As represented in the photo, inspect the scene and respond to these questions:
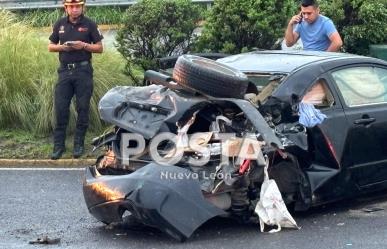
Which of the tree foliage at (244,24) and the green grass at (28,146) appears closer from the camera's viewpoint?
the green grass at (28,146)

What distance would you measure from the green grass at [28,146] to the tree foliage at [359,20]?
4.05 metres

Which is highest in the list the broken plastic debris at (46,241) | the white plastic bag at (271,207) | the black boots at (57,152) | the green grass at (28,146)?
the white plastic bag at (271,207)

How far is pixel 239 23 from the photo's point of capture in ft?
39.7

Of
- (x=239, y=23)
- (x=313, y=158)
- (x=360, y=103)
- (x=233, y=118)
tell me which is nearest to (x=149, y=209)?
(x=233, y=118)

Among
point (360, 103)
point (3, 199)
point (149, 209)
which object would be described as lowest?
point (3, 199)

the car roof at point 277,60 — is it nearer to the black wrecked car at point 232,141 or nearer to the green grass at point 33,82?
the black wrecked car at point 232,141

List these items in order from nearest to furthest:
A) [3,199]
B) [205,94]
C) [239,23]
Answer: [205,94] → [3,199] → [239,23]

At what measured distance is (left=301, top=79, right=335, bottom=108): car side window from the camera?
24.6ft

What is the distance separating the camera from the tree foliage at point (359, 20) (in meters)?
12.7

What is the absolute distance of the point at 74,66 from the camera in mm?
10438

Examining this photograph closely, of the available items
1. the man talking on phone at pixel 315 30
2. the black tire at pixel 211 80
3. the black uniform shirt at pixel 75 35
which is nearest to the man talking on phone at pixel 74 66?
the black uniform shirt at pixel 75 35

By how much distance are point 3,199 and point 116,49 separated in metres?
4.28

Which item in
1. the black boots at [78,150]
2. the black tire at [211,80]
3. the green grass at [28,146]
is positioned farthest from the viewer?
the green grass at [28,146]

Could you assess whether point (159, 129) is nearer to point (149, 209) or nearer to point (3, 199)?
point (149, 209)
